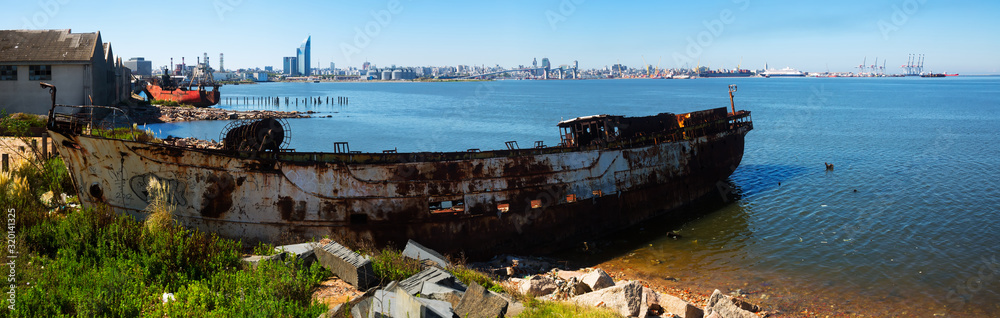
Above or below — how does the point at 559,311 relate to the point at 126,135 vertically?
below

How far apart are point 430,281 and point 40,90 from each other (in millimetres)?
35265

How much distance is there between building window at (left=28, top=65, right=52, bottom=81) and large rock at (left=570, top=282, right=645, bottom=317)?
3684 centimetres

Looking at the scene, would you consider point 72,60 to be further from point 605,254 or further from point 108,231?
point 605,254

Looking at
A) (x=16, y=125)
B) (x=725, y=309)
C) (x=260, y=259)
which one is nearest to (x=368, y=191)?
(x=260, y=259)

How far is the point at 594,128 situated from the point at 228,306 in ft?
49.2

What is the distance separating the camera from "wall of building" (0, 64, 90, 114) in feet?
108

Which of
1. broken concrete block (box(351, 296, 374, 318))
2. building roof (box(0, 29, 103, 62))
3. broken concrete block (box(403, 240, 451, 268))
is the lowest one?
broken concrete block (box(403, 240, 451, 268))

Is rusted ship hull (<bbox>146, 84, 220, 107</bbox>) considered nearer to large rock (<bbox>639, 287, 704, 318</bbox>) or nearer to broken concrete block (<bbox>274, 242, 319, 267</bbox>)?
broken concrete block (<bbox>274, 242, 319, 267</bbox>)

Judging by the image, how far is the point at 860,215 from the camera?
73.8 ft

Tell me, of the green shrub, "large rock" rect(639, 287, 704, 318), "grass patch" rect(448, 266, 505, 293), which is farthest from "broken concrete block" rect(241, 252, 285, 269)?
"large rock" rect(639, 287, 704, 318)

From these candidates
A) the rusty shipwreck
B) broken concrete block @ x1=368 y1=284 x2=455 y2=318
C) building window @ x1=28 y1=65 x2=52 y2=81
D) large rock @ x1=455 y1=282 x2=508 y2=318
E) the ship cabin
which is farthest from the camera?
building window @ x1=28 y1=65 x2=52 y2=81

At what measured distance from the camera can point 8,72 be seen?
33.0 m

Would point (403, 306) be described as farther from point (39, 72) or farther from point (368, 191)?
point (39, 72)

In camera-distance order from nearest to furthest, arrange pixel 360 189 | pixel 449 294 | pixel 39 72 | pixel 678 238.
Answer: pixel 449 294 → pixel 360 189 → pixel 678 238 → pixel 39 72
